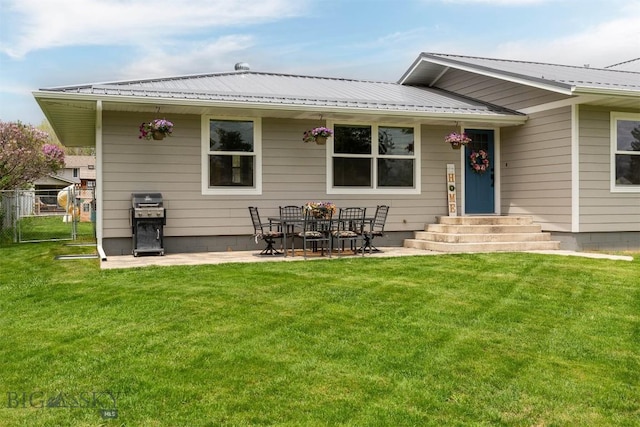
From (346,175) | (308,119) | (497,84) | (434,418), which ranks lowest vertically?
(434,418)

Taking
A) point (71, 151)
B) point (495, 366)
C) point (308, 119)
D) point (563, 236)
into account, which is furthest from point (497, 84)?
point (71, 151)

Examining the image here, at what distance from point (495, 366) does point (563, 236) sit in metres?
7.04

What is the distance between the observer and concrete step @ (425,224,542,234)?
32.2 ft

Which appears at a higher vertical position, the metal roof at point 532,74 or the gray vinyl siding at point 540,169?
the metal roof at point 532,74

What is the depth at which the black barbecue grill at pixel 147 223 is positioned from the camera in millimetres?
8625

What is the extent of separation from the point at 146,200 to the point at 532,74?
774 centimetres

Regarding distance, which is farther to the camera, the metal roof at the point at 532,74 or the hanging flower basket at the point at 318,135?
the hanging flower basket at the point at 318,135

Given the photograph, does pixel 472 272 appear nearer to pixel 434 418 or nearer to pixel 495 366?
pixel 495 366

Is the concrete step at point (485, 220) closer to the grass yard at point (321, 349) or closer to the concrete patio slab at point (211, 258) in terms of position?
the concrete patio slab at point (211, 258)

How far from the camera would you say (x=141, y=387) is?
3.25 m

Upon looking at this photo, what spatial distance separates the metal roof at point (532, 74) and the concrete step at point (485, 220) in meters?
2.41

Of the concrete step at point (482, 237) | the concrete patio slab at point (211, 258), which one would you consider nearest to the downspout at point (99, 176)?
the concrete patio slab at point (211, 258)

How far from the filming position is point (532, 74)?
11.1 meters

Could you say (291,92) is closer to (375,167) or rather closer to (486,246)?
(375,167)
